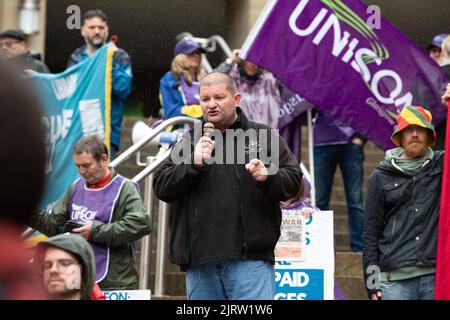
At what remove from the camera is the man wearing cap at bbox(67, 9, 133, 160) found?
28.2 ft

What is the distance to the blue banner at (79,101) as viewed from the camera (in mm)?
8398

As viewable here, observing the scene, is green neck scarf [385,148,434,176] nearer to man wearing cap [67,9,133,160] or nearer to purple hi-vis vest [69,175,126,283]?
purple hi-vis vest [69,175,126,283]

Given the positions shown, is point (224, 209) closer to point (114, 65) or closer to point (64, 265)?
point (64, 265)

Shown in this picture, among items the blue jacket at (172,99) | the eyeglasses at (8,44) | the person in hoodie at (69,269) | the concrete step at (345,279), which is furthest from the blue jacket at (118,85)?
the person in hoodie at (69,269)

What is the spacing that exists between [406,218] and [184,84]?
300cm

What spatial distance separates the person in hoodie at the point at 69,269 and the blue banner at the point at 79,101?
4.07 m

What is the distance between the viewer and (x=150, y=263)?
835cm

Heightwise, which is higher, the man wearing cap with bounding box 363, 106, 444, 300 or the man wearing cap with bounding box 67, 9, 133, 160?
the man wearing cap with bounding box 67, 9, 133, 160

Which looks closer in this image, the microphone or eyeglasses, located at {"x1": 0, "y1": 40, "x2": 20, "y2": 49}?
the microphone

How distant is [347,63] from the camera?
826cm

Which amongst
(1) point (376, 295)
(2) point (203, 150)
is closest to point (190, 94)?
(1) point (376, 295)

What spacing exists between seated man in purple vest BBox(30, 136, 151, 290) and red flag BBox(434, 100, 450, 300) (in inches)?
68.7

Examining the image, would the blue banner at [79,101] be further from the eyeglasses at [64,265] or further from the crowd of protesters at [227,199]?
the eyeglasses at [64,265]

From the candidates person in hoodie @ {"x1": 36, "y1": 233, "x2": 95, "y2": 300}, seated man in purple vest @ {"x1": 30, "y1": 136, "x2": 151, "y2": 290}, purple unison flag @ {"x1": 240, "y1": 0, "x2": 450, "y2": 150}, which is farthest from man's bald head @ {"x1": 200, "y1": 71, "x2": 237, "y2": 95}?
purple unison flag @ {"x1": 240, "y1": 0, "x2": 450, "y2": 150}
